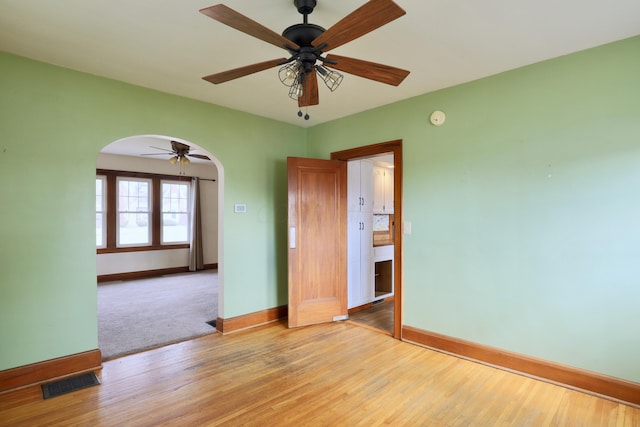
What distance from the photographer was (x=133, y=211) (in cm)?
702

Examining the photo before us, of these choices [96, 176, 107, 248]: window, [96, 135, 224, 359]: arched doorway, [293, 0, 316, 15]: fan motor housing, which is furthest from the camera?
[96, 176, 107, 248]: window

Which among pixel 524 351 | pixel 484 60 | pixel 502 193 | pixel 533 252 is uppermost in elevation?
pixel 484 60

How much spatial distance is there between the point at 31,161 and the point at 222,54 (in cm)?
179

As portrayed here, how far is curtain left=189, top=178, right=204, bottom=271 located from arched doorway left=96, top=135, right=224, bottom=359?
71 mm

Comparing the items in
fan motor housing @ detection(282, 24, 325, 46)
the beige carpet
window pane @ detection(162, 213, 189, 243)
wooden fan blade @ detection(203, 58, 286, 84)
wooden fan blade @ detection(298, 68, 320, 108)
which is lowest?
the beige carpet

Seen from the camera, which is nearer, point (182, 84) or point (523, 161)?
point (523, 161)

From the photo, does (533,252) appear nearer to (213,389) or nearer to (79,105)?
(213,389)

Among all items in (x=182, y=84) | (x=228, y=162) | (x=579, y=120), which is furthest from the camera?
(x=228, y=162)

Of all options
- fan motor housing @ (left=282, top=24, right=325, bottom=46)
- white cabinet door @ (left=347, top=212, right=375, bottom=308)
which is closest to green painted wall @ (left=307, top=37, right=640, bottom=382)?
white cabinet door @ (left=347, top=212, right=375, bottom=308)

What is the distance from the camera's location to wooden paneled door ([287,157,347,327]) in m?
3.82

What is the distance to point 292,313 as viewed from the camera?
378 cm

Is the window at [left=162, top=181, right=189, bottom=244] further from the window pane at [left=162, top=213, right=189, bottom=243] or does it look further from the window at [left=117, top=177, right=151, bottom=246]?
the window at [left=117, top=177, right=151, bottom=246]

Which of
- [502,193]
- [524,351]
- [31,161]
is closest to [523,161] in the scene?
[502,193]

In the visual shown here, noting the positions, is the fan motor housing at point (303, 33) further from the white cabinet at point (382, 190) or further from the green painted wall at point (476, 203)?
the white cabinet at point (382, 190)
